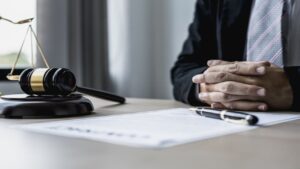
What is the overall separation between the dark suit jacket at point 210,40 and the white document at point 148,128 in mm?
405

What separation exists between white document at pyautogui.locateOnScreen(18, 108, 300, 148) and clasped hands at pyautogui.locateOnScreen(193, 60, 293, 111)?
16 centimetres

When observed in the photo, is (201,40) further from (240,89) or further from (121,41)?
(121,41)

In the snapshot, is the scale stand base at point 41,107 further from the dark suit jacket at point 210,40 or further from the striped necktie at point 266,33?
the striped necktie at point 266,33

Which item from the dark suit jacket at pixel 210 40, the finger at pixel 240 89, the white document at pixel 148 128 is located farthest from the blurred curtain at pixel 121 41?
the white document at pixel 148 128

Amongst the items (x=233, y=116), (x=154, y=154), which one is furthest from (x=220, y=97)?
(x=154, y=154)

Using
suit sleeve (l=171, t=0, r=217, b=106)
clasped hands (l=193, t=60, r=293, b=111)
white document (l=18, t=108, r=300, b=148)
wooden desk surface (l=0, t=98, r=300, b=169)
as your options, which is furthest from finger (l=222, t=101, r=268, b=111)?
suit sleeve (l=171, t=0, r=217, b=106)

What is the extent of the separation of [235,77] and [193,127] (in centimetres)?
37

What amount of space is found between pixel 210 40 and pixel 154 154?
3.63 ft

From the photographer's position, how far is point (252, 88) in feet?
3.14

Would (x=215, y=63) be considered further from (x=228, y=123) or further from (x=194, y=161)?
(x=194, y=161)

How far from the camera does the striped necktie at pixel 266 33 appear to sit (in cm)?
117

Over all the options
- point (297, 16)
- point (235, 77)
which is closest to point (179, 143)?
point (235, 77)

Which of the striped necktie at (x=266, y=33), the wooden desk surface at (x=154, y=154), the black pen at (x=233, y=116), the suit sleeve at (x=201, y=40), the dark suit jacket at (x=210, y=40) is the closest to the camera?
the wooden desk surface at (x=154, y=154)

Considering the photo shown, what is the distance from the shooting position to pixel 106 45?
2.19 meters
